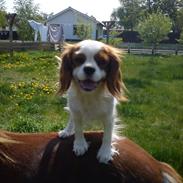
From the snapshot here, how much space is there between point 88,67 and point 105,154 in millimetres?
515

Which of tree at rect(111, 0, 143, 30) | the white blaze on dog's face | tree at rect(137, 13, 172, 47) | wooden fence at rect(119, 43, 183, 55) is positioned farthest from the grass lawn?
tree at rect(111, 0, 143, 30)

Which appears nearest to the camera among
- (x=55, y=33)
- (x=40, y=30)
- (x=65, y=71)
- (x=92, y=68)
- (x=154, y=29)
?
(x=92, y=68)

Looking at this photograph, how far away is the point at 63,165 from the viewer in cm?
294

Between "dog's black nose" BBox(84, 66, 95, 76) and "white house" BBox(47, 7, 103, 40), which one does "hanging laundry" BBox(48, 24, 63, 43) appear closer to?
"white house" BBox(47, 7, 103, 40)

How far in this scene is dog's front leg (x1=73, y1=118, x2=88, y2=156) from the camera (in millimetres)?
2988

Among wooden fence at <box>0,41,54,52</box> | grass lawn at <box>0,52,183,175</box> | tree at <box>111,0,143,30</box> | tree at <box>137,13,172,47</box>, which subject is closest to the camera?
grass lawn at <box>0,52,183,175</box>

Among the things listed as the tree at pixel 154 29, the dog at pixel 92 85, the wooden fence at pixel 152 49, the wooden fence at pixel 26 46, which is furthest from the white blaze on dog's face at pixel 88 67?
the tree at pixel 154 29

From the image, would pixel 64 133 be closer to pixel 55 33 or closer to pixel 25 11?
pixel 55 33

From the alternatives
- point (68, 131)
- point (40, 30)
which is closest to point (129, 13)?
point (40, 30)

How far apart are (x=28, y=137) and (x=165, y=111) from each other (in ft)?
25.4

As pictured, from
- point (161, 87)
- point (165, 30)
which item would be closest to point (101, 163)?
point (161, 87)

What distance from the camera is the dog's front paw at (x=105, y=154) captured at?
296 cm

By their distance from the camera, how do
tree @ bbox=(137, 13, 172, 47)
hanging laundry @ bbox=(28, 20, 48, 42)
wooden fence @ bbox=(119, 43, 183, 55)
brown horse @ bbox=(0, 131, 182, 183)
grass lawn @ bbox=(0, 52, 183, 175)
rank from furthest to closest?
1. tree @ bbox=(137, 13, 172, 47)
2. hanging laundry @ bbox=(28, 20, 48, 42)
3. wooden fence @ bbox=(119, 43, 183, 55)
4. grass lawn @ bbox=(0, 52, 183, 175)
5. brown horse @ bbox=(0, 131, 182, 183)

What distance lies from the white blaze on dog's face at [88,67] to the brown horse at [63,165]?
0.39 meters
